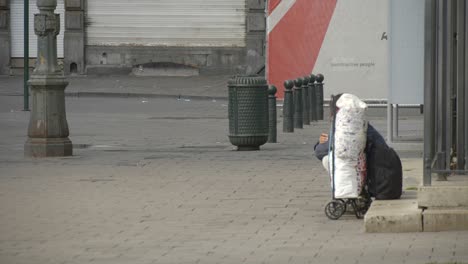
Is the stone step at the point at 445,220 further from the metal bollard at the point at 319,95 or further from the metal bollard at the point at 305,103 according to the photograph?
the metal bollard at the point at 319,95

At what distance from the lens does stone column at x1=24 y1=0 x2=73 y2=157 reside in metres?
17.2

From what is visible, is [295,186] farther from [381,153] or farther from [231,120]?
[231,120]

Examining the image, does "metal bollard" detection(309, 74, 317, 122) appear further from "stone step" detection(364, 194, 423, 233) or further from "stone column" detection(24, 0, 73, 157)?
"stone step" detection(364, 194, 423, 233)

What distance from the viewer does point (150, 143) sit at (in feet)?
65.6

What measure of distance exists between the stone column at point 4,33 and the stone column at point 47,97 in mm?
23998

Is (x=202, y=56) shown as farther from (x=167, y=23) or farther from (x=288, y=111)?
(x=288, y=111)

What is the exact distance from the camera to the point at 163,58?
40.3m

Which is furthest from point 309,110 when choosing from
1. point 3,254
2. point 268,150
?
point 3,254

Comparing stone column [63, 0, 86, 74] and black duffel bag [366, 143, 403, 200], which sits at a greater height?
stone column [63, 0, 86, 74]

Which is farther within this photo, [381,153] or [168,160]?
[168,160]

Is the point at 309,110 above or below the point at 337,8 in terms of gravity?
below

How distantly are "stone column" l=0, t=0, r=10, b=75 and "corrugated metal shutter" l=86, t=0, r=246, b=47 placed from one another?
2449 millimetres

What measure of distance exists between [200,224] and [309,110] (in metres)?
12.8

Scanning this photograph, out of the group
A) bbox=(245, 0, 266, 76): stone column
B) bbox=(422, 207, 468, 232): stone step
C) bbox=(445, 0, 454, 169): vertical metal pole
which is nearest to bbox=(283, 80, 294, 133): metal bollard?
bbox=(445, 0, 454, 169): vertical metal pole
